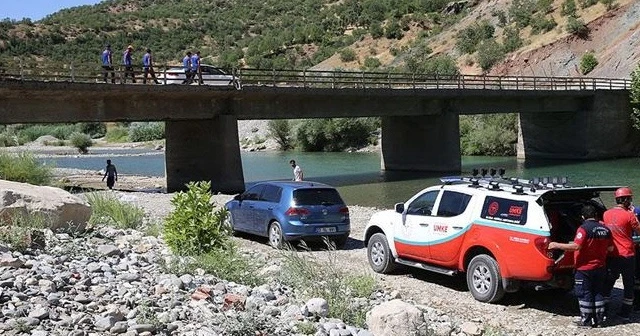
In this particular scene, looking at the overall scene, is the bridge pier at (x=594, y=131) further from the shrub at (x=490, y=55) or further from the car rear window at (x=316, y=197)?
the car rear window at (x=316, y=197)

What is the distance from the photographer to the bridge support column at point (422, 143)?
4603 centimetres

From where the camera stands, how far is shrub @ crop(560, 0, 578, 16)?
8207 cm

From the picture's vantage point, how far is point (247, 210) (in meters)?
17.6

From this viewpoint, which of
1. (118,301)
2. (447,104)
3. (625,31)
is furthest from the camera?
(625,31)

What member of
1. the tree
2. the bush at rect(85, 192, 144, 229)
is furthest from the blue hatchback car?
the tree

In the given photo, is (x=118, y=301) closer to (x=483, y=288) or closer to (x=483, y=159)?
(x=483, y=288)

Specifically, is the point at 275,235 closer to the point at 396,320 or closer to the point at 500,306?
the point at 500,306

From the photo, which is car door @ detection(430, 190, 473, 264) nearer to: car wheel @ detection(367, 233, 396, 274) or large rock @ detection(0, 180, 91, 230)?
car wheel @ detection(367, 233, 396, 274)

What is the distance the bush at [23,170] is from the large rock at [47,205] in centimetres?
1384

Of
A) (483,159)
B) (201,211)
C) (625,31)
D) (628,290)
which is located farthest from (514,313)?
(625,31)

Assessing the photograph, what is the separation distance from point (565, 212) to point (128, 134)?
89227 mm

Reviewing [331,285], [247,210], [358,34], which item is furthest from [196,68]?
[358,34]

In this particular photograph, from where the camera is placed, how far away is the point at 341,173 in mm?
46344

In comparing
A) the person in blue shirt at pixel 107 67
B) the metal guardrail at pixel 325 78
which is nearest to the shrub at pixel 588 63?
the metal guardrail at pixel 325 78
